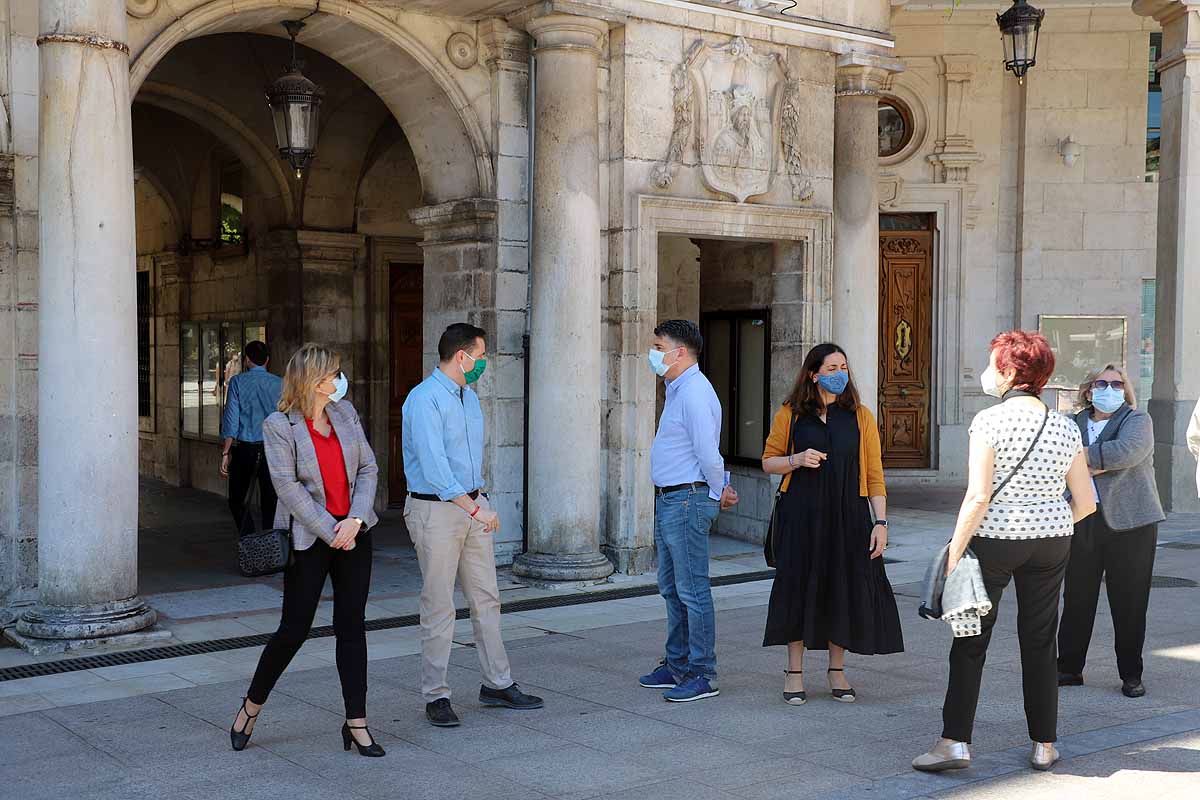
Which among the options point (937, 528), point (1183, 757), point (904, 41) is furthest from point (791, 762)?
point (904, 41)

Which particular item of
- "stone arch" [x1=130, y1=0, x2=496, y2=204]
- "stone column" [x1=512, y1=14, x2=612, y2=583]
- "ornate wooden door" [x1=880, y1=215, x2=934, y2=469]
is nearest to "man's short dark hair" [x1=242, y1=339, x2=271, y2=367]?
"stone arch" [x1=130, y1=0, x2=496, y2=204]

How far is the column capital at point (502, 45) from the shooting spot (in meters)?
9.62

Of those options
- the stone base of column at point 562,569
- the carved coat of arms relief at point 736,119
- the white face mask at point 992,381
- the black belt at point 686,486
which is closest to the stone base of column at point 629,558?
the stone base of column at point 562,569

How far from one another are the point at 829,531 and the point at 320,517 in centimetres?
235

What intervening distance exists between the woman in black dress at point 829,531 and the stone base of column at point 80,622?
3662 mm

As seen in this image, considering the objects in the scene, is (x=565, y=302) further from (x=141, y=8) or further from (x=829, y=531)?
(x=829, y=531)

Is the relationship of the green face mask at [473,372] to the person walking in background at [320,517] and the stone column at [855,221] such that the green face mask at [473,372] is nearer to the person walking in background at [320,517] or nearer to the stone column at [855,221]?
the person walking in background at [320,517]

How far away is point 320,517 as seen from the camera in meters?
5.24

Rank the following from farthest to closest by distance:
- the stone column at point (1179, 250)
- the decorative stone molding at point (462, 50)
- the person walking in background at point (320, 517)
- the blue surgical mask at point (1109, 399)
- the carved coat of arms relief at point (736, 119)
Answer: the stone column at point (1179, 250), the carved coat of arms relief at point (736, 119), the decorative stone molding at point (462, 50), the blue surgical mask at point (1109, 399), the person walking in background at point (320, 517)

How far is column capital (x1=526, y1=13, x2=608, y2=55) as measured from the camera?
30.3 feet

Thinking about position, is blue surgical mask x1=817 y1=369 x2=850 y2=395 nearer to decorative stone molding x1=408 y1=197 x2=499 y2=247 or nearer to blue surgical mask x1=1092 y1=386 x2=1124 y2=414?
blue surgical mask x1=1092 y1=386 x2=1124 y2=414

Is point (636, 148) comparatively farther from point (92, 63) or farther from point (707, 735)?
point (707, 735)

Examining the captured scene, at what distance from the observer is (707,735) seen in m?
5.70

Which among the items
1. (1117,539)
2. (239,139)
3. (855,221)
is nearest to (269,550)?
(1117,539)
